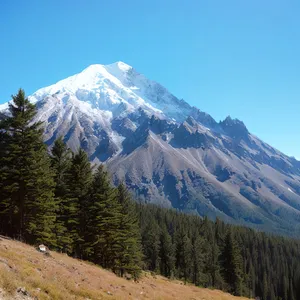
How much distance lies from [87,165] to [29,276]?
23926mm

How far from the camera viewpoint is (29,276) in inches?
602

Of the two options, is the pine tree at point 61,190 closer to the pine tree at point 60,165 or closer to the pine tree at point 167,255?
the pine tree at point 60,165

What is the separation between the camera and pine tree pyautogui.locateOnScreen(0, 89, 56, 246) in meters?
29.3

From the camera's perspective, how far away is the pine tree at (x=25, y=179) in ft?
96.1

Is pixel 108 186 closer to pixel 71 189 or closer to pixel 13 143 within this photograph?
pixel 71 189

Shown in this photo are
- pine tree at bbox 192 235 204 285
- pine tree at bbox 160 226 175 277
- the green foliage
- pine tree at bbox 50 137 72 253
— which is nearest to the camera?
pine tree at bbox 50 137 72 253

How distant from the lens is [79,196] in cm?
3769

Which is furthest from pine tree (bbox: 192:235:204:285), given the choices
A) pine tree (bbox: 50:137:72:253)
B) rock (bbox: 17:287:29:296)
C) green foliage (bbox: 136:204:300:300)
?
rock (bbox: 17:287:29:296)

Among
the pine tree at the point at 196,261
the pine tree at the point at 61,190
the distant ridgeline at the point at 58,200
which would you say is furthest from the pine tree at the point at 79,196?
the pine tree at the point at 196,261

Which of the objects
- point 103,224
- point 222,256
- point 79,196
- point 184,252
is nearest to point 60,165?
point 79,196

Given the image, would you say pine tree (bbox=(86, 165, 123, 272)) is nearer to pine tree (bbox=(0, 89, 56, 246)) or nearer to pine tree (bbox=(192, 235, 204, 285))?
pine tree (bbox=(0, 89, 56, 246))

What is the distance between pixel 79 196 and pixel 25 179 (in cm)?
951

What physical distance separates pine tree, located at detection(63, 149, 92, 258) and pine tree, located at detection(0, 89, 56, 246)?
5.01 metres

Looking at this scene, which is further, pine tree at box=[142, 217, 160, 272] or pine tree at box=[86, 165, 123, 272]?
pine tree at box=[142, 217, 160, 272]
